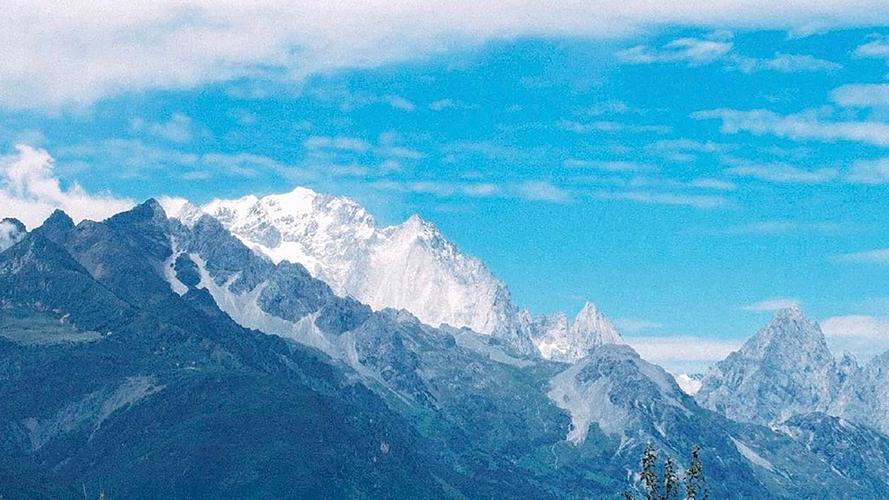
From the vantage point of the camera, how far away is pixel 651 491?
15088cm

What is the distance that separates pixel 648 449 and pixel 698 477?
405 inches

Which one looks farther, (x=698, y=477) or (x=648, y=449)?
(x=648, y=449)

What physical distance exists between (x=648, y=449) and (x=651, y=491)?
651 cm

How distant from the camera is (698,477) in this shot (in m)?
147

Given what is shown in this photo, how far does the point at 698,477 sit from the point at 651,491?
640 centimetres

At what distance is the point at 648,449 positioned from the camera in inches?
6147
